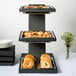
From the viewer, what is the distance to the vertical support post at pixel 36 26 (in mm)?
1683

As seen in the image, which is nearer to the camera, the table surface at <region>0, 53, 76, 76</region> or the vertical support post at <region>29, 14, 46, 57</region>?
the table surface at <region>0, 53, 76, 76</region>

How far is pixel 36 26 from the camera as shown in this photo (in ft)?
5.57

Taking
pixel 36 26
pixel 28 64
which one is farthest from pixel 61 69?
pixel 36 26

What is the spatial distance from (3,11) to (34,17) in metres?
0.82

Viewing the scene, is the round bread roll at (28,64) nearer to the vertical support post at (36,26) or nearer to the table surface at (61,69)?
the table surface at (61,69)

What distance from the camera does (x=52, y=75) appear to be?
1.32 m

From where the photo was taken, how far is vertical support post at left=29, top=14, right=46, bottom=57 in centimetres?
168

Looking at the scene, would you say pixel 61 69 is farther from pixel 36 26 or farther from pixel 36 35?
pixel 36 26

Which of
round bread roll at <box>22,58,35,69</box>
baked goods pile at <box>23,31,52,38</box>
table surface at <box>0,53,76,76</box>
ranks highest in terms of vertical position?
baked goods pile at <box>23,31,52,38</box>

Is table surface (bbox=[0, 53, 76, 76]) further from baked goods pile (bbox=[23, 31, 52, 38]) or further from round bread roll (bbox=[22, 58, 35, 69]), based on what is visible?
baked goods pile (bbox=[23, 31, 52, 38])

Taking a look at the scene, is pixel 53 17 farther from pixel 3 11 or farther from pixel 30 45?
pixel 30 45

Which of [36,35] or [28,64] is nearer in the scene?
[28,64]

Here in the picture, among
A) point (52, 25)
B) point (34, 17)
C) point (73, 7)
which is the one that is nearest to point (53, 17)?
point (52, 25)

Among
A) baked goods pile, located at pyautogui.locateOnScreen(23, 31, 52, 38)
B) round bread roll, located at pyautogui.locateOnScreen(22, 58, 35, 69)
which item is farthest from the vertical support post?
round bread roll, located at pyautogui.locateOnScreen(22, 58, 35, 69)
